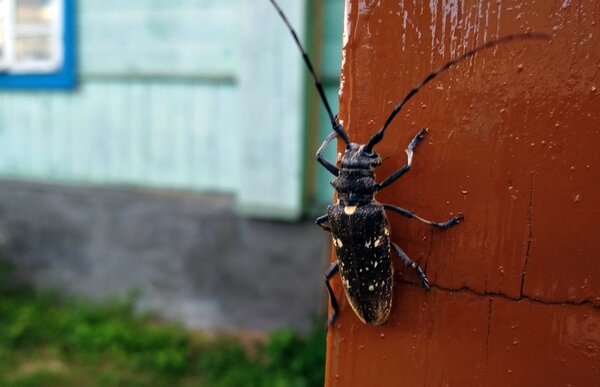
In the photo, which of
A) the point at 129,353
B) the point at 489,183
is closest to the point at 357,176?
the point at 489,183

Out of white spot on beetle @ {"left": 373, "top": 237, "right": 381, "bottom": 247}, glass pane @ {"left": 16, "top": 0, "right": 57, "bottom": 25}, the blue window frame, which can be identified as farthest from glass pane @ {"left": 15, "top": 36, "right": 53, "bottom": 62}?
white spot on beetle @ {"left": 373, "top": 237, "right": 381, "bottom": 247}

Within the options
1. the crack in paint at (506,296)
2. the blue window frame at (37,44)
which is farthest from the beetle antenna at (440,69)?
the blue window frame at (37,44)

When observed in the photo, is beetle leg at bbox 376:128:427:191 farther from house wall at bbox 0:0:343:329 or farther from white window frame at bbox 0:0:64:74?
white window frame at bbox 0:0:64:74

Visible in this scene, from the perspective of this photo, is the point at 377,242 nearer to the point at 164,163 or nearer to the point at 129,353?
the point at 129,353

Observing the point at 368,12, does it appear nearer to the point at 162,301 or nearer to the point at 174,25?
the point at 174,25

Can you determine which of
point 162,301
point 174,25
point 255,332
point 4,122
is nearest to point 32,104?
Answer: point 4,122

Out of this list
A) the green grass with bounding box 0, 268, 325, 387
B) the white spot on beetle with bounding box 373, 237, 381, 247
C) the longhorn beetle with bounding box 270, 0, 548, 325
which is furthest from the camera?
the green grass with bounding box 0, 268, 325, 387

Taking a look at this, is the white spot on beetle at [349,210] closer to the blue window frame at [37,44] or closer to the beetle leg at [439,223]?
the beetle leg at [439,223]
